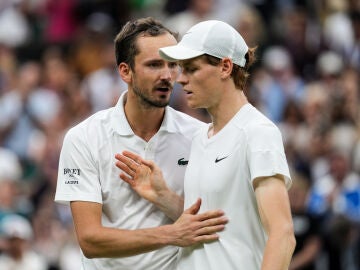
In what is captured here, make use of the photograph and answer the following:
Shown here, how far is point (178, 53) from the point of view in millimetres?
6023

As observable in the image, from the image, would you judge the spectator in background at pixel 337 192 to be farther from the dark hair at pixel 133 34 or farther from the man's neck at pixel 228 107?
the man's neck at pixel 228 107

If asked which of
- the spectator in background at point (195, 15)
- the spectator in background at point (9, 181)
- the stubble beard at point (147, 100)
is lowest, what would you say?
the spectator in background at point (9, 181)

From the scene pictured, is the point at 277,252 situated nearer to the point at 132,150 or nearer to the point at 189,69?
the point at 189,69

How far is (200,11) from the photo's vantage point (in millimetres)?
14234

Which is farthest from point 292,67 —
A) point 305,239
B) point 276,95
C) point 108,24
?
Answer: point 305,239

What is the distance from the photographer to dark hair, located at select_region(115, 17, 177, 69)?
676 cm

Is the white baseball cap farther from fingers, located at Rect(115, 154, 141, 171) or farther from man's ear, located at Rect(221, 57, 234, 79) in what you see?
Result: fingers, located at Rect(115, 154, 141, 171)

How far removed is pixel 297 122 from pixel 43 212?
3037 millimetres

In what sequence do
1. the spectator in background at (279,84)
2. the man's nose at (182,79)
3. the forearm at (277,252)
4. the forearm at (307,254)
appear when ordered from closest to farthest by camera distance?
1. the forearm at (277,252)
2. the man's nose at (182,79)
3. the forearm at (307,254)
4. the spectator in background at (279,84)

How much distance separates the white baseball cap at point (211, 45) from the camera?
5.98m

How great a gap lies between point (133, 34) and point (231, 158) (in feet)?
4.10

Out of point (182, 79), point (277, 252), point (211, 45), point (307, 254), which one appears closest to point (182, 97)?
point (307, 254)

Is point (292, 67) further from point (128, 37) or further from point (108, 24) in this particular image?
point (128, 37)

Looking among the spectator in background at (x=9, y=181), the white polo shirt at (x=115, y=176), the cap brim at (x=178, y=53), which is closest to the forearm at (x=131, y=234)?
the white polo shirt at (x=115, y=176)
